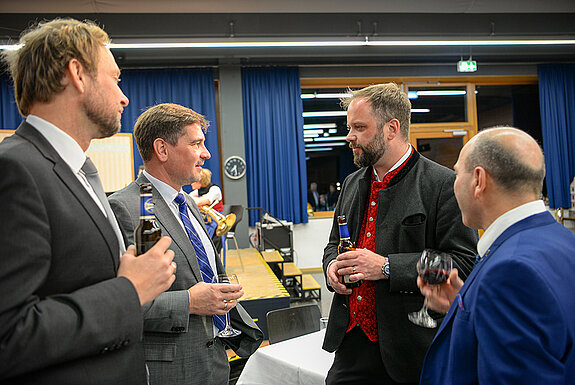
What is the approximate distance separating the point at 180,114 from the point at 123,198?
1.46 feet

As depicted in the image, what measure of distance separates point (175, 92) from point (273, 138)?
212 cm

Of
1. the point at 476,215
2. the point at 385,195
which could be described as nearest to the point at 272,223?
the point at 385,195

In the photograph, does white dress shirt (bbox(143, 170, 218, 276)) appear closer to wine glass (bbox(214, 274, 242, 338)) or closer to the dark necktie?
wine glass (bbox(214, 274, 242, 338))

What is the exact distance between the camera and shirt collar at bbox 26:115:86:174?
1065 millimetres

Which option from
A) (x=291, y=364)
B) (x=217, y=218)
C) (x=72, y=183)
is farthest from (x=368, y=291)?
(x=217, y=218)

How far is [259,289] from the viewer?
15.0 ft

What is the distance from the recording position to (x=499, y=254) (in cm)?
115

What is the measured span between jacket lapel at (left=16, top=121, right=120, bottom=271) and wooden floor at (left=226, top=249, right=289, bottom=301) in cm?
318

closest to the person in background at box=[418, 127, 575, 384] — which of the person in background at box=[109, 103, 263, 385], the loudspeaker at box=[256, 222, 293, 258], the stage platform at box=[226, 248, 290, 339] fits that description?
the person in background at box=[109, 103, 263, 385]

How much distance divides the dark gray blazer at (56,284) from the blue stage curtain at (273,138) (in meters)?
7.73

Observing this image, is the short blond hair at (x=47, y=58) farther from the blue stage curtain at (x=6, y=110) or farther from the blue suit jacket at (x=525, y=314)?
the blue stage curtain at (x=6, y=110)

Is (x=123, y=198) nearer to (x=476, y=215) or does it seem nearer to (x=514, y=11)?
(x=476, y=215)

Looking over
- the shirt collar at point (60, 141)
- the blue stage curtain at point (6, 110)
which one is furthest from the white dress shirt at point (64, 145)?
the blue stage curtain at point (6, 110)

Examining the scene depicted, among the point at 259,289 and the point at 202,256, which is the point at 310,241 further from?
the point at 202,256
